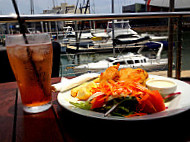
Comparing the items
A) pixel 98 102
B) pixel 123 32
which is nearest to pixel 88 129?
pixel 98 102

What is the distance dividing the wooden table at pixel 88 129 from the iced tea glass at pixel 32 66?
0.08 meters

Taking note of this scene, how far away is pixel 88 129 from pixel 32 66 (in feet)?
0.99

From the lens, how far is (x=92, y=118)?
1.75 ft

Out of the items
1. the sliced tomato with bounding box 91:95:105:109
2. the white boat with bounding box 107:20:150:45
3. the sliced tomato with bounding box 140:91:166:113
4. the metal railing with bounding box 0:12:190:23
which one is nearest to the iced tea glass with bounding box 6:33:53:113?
the sliced tomato with bounding box 91:95:105:109

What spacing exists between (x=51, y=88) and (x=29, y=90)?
0.32 feet

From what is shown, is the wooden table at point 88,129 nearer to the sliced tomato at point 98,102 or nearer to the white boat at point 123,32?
the sliced tomato at point 98,102

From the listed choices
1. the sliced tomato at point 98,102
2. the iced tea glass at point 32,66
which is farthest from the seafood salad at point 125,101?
the iced tea glass at point 32,66

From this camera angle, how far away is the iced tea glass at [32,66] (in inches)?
25.8

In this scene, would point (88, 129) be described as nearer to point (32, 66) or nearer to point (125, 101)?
point (125, 101)

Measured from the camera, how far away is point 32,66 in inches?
26.1

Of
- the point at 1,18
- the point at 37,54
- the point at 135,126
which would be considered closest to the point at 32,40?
the point at 37,54

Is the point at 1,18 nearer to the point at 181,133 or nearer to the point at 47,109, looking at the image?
the point at 47,109

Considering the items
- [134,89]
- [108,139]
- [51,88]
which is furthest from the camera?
[51,88]

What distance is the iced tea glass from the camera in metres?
0.65
